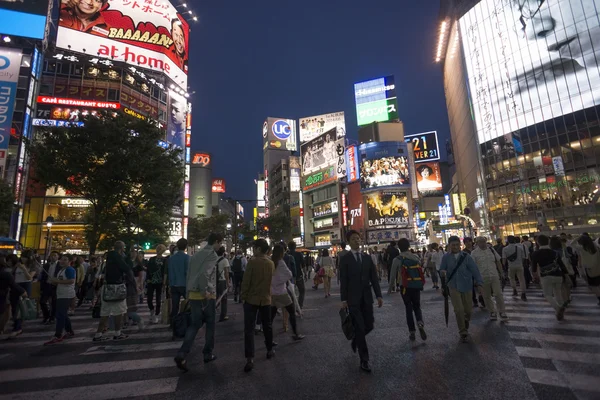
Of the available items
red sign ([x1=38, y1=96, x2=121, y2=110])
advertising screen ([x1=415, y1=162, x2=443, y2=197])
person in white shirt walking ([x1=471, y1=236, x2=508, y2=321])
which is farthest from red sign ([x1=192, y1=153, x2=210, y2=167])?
person in white shirt walking ([x1=471, y1=236, x2=508, y2=321])

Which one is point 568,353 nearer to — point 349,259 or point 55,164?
point 349,259

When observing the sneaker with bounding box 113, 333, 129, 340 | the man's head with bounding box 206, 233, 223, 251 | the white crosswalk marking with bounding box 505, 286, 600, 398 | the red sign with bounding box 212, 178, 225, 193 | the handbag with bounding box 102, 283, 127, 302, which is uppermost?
the red sign with bounding box 212, 178, 225, 193

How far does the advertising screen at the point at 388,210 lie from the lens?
173 ft

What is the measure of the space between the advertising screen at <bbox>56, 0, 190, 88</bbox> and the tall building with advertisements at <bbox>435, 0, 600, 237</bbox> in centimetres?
4153

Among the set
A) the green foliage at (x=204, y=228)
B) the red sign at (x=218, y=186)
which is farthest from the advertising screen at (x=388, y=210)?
the red sign at (x=218, y=186)

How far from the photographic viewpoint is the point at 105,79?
42031 millimetres

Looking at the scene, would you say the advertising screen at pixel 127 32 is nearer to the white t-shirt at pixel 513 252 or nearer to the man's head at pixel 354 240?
the white t-shirt at pixel 513 252

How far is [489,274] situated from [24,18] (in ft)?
168

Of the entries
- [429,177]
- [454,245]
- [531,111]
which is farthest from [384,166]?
[454,245]

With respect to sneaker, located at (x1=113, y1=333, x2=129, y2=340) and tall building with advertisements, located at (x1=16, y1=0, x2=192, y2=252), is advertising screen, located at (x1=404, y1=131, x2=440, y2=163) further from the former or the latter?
sneaker, located at (x1=113, y1=333, x2=129, y2=340)

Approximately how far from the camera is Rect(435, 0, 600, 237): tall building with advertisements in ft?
111

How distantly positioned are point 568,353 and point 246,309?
194 inches

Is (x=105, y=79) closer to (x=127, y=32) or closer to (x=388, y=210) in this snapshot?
(x=127, y=32)

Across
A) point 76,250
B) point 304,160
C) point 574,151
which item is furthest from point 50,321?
point 304,160
